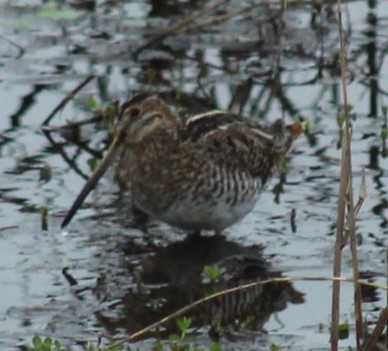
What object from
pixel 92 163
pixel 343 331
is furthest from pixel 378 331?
pixel 92 163

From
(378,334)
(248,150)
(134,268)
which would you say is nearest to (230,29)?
(248,150)

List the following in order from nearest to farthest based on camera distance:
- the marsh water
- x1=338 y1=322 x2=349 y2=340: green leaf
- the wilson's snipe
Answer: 1. x1=338 y1=322 x2=349 y2=340: green leaf
2. the marsh water
3. the wilson's snipe

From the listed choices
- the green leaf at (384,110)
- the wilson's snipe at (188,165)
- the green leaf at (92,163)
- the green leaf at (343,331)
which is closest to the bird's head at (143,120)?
the wilson's snipe at (188,165)

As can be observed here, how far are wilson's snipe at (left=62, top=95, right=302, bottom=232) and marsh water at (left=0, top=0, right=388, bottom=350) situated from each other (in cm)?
17

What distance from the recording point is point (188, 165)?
6.88m

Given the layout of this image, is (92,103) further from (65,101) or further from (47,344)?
(47,344)

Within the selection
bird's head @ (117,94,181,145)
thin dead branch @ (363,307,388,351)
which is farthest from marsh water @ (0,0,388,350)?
thin dead branch @ (363,307,388,351)

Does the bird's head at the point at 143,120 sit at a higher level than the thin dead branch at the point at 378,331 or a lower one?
higher

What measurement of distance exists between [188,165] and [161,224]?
1.37ft

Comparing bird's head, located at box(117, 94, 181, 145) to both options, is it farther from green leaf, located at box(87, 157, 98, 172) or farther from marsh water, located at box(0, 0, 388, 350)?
green leaf, located at box(87, 157, 98, 172)

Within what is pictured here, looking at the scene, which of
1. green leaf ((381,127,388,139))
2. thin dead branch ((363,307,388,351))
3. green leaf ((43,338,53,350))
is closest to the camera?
thin dead branch ((363,307,388,351))

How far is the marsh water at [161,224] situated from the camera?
6000 mm

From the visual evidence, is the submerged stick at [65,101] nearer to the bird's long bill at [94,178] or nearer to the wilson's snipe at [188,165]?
the wilson's snipe at [188,165]

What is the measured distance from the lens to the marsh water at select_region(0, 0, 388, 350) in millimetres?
6000
